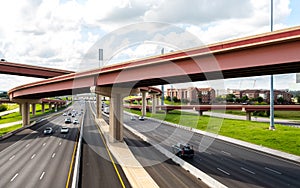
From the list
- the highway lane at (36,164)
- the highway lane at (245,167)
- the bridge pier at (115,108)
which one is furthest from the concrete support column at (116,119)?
the highway lane at (245,167)

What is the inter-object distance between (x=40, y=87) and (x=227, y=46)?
41.3m

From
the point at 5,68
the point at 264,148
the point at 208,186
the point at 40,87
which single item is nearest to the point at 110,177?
the point at 208,186

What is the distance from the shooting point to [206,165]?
2606 centimetres

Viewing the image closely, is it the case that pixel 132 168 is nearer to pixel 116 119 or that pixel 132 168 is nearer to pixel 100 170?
pixel 100 170

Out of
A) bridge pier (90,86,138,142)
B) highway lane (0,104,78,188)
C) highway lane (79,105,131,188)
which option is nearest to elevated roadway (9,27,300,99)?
bridge pier (90,86,138,142)

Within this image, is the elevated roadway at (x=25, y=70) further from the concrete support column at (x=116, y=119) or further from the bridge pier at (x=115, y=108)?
the concrete support column at (x=116, y=119)

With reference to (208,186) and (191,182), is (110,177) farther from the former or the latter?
(208,186)

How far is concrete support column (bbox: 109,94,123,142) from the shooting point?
40.5 meters

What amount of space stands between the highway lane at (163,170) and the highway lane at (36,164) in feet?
24.1

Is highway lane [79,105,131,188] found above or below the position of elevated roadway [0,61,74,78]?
below

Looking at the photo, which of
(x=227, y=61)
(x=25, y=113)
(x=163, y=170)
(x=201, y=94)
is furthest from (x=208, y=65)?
(x=201, y=94)

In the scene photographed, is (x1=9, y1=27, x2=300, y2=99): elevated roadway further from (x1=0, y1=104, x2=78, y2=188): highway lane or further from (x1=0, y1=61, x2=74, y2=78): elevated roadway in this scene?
(x1=0, y1=61, x2=74, y2=78): elevated roadway

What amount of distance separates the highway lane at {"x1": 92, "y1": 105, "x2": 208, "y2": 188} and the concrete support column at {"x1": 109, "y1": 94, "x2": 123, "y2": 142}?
22.4ft

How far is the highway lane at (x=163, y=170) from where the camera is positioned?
20.4 metres
